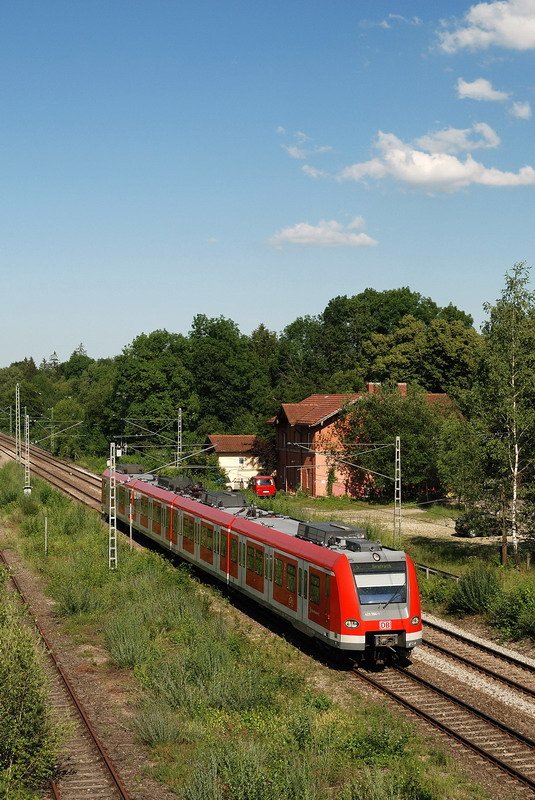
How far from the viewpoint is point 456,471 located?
3002 centimetres

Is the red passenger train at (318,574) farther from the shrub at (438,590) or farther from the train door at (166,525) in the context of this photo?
the shrub at (438,590)

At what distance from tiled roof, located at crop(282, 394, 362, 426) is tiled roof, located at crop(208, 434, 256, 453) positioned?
7.29m

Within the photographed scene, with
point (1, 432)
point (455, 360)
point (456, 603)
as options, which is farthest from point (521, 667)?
point (1, 432)

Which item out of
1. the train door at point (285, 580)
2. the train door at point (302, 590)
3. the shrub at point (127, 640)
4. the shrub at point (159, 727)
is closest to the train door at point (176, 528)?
the shrub at point (127, 640)

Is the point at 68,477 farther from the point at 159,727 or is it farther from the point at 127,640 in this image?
the point at 159,727

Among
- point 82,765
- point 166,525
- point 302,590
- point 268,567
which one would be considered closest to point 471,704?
point 302,590

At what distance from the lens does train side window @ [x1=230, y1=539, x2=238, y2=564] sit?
24828mm

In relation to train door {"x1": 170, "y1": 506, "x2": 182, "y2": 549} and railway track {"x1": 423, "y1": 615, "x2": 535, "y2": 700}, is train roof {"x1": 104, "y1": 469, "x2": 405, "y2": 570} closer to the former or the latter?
train door {"x1": 170, "y1": 506, "x2": 182, "y2": 549}

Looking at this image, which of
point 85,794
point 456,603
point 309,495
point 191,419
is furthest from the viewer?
point 191,419

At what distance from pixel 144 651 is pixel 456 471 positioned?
14.3m

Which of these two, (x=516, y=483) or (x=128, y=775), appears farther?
(x=516, y=483)

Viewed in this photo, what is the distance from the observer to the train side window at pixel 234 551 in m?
24.8

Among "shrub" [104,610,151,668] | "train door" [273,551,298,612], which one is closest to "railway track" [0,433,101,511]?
"shrub" [104,610,151,668]

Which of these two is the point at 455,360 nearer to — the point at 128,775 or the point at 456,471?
the point at 456,471
